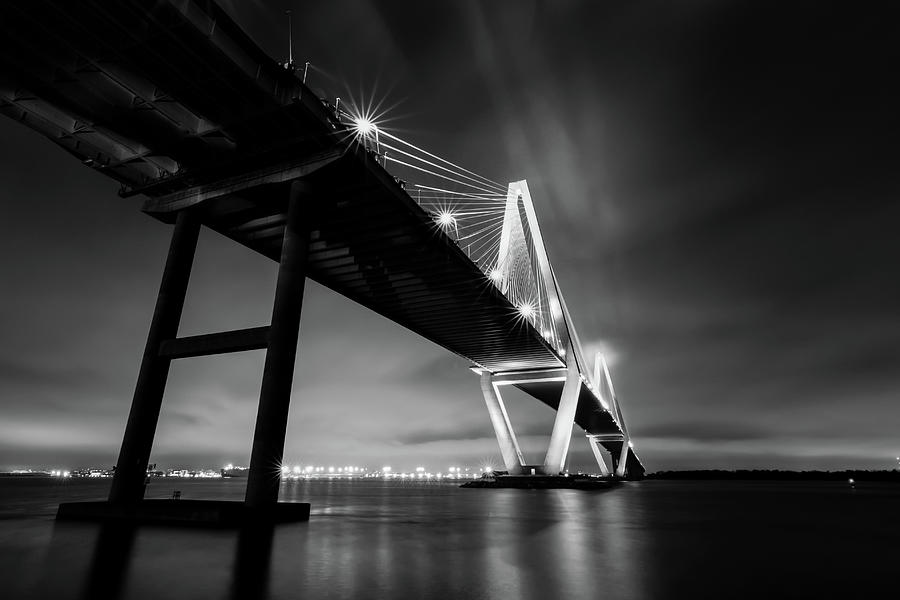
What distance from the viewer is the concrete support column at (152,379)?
13250 millimetres

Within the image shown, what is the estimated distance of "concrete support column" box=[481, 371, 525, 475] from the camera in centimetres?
4562

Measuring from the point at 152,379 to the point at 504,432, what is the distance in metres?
→ 35.8

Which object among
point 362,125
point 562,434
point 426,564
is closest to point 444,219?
point 362,125

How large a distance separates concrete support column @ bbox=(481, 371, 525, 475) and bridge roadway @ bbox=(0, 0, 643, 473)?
27.2 m

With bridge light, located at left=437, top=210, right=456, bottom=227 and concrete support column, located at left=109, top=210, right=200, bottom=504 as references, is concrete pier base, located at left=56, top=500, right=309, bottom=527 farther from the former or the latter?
bridge light, located at left=437, top=210, right=456, bottom=227

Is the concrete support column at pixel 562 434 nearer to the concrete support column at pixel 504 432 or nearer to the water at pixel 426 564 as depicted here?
the concrete support column at pixel 504 432

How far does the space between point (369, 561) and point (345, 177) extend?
38.1 ft

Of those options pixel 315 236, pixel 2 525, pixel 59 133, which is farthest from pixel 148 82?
pixel 2 525

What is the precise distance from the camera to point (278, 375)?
12.5 metres

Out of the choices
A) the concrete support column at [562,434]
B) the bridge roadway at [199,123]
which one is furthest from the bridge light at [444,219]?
the concrete support column at [562,434]

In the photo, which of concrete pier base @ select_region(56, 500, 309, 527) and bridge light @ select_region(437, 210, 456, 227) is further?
bridge light @ select_region(437, 210, 456, 227)

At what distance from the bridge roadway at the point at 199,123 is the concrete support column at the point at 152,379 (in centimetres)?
185

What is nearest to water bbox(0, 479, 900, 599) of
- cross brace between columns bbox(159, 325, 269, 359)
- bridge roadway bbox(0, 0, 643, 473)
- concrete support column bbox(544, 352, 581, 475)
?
cross brace between columns bbox(159, 325, 269, 359)

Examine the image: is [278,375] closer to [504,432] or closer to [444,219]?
[444,219]
